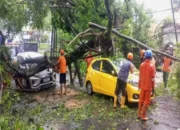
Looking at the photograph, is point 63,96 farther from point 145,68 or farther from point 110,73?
point 145,68

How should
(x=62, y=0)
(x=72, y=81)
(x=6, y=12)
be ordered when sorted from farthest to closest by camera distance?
(x=72, y=81) < (x=62, y=0) < (x=6, y=12)

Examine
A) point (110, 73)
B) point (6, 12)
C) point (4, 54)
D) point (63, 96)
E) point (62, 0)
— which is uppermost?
point (62, 0)

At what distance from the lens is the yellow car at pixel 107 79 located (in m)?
10.7

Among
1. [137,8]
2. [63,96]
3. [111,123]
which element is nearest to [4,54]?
[63,96]

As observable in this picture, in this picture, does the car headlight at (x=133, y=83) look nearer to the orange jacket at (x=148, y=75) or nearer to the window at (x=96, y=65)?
the orange jacket at (x=148, y=75)

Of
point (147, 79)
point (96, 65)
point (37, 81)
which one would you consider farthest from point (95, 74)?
point (147, 79)

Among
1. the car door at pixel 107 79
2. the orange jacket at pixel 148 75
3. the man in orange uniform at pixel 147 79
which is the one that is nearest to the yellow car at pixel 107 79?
the car door at pixel 107 79

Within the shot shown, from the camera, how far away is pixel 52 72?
50.2ft

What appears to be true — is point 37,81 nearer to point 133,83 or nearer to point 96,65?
point 96,65

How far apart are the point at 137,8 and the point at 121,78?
16.8 ft

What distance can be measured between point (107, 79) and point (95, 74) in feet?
3.66

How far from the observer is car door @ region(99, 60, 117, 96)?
11.4m

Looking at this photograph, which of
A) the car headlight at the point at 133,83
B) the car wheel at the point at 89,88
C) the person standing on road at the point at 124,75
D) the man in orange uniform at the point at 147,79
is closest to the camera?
the man in orange uniform at the point at 147,79

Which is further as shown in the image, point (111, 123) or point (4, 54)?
point (4, 54)
